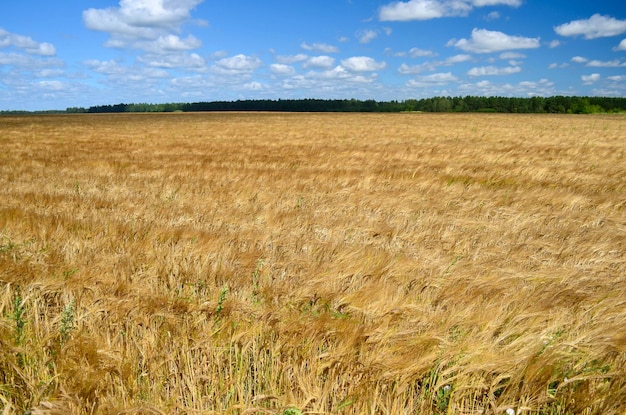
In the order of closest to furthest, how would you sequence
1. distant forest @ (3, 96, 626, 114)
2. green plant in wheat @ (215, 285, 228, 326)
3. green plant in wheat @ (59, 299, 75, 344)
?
green plant in wheat @ (59, 299, 75, 344) → green plant in wheat @ (215, 285, 228, 326) → distant forest @ (3, 96, 626, 114)

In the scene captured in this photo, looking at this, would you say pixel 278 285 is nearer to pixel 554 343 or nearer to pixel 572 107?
pixel 554 343

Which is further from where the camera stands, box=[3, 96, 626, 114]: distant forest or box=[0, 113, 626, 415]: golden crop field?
box=[3, 96, 626, 114]: distant forest

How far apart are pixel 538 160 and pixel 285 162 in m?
8.34

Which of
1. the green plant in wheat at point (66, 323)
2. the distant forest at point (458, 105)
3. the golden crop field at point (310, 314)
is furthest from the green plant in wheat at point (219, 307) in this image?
the distant forest at point (458, 105)

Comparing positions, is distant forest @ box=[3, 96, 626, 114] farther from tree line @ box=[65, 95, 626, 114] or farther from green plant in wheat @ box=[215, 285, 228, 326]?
green plant in wheat @ box=[215, 285, 228, 326]

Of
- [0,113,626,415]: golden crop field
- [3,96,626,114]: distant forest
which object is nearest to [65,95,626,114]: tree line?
[3,96,626,114]: distant forest

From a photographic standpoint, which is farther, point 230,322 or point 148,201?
point 148,201

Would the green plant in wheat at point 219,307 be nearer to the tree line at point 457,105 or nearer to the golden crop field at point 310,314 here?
the golden crop field at point 310,314

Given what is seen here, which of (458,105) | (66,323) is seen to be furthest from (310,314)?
(458,105)

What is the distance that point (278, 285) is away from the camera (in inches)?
112

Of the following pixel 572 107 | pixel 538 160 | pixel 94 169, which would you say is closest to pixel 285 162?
pixel 94 169

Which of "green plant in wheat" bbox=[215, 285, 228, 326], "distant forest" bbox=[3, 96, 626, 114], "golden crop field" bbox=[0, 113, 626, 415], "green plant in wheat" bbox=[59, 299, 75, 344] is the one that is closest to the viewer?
"golden crop field" bbox=[0, 113, 626, 415]

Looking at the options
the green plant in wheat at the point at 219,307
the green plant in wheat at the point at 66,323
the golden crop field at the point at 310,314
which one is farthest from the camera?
the green plant in wheat at the point at 219,307

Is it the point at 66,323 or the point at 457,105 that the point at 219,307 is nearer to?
the point at 66,323
